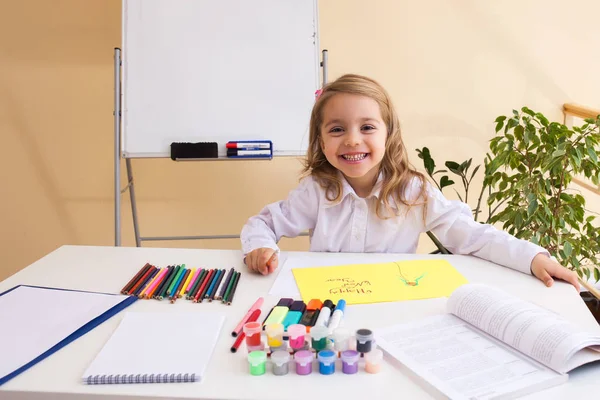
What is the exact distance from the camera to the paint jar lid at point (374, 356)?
61 centimetres

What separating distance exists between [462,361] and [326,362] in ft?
0.58

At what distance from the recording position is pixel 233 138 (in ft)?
6.02

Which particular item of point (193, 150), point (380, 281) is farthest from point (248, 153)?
point (380, 281)

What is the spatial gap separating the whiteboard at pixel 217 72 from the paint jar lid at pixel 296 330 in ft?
4.07

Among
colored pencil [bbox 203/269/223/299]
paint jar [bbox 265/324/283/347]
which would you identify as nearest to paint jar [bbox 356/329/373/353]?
paint jar [bbox 265/324/283/347]

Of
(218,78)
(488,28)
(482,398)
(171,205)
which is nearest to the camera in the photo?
(482,398)

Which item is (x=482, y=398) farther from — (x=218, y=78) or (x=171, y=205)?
(x=171, y=205)

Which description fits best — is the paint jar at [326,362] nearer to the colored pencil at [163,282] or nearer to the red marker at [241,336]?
the red marker at [241,336]

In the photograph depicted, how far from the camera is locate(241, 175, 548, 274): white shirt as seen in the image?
1185 millimetres

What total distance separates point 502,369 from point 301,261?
0.50 m

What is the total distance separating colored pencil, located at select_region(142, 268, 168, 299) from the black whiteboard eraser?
0.89m

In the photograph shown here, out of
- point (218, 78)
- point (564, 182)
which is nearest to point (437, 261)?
point (564, 182)

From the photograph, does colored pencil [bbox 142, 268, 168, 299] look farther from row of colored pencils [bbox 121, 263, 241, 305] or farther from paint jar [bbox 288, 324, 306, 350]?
paint jar [bbox 288, 324, 306, 350]

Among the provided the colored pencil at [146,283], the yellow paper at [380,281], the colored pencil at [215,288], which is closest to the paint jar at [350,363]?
the yellow paper at [380,281]
